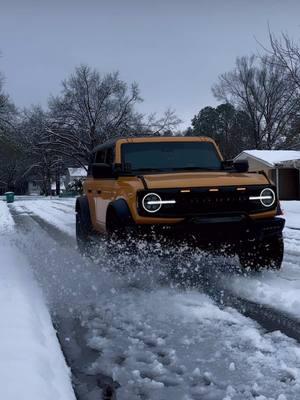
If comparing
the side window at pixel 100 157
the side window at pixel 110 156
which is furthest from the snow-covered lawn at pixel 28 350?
the side window at pixel 100 157

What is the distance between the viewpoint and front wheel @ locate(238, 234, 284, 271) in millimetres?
6418

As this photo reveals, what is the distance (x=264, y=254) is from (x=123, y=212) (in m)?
1.96

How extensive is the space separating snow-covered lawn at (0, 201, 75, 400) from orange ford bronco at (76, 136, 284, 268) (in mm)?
1418

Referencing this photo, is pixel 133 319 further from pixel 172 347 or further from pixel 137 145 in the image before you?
pixel 137 145

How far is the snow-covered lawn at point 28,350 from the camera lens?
3066 millimetres

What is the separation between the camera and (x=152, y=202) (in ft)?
19.4

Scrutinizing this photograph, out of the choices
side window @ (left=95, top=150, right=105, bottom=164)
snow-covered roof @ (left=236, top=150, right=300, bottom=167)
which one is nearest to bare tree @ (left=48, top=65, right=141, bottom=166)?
snow-covered roof @ (left=236, top=150, right=300, bottom=167)

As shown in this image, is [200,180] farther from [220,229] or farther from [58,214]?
[58,214]

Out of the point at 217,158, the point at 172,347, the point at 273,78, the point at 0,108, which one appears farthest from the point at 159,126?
the point at 172,347

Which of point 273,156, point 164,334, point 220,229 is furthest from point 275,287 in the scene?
point 273,156

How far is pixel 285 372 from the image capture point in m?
3.50

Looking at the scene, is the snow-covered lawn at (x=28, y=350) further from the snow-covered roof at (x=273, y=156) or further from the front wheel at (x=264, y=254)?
the snow-covered roof at (x=273, y=156)

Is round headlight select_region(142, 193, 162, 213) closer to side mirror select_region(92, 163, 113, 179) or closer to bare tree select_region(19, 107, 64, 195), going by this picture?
side mirror select_region(92, 163, 113, 179)

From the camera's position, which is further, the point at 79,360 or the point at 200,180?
the point at 200,180
